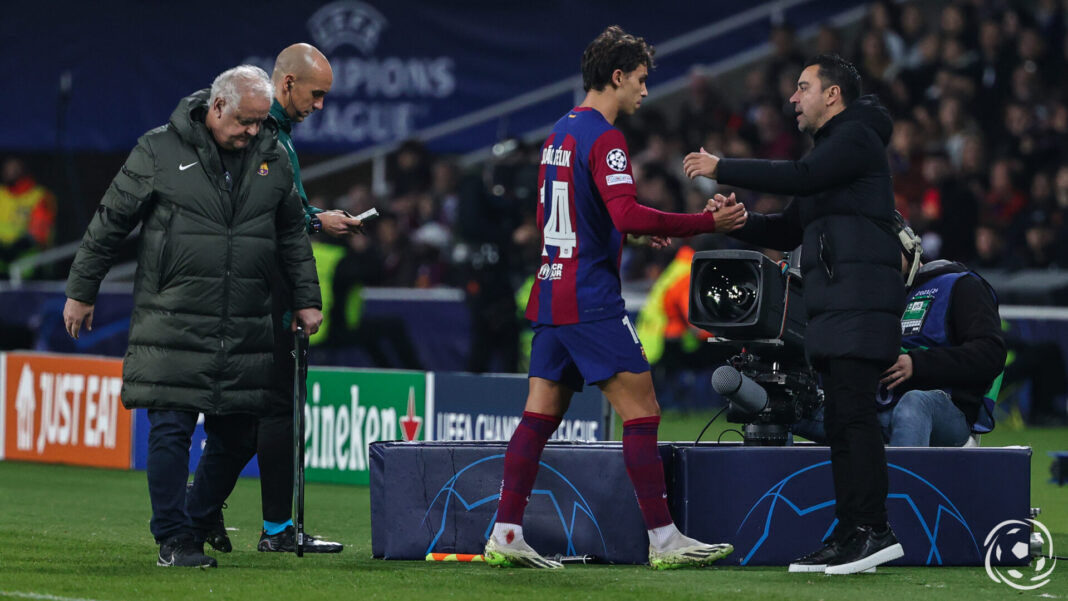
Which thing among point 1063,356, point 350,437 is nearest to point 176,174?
point 350,437

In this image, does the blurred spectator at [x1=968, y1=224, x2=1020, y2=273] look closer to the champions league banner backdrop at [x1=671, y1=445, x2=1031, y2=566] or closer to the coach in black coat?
the champions league banner backdrop at [x1=671, y1=445, x2=1031, y2=566]

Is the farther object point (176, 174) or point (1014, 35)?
point (1014, 35)

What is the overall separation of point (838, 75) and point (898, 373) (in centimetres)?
109

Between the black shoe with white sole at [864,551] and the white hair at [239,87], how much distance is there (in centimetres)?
253

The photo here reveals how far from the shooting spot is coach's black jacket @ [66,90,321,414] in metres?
5.78

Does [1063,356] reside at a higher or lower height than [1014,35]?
lower

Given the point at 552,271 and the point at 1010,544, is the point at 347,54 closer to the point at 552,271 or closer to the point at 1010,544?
the point at 552,271

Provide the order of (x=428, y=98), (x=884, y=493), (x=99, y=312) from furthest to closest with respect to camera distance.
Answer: (x=428, y=98) < (x=99, y=312) < (x=884, y=493)

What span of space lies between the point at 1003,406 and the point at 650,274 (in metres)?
3.40

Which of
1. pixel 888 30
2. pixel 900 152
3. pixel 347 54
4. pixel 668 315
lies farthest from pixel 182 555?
pixel 347 54

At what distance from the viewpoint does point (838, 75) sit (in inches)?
232

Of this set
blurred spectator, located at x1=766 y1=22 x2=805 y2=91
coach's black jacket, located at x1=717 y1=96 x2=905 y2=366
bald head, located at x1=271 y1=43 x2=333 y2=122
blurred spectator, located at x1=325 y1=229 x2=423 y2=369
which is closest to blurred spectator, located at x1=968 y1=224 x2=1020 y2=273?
blurred spectator, located at x1=766 y1=22 x2=805 y2=91

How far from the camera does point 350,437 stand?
9773 millimetres

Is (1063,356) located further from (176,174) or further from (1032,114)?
(176,174)
